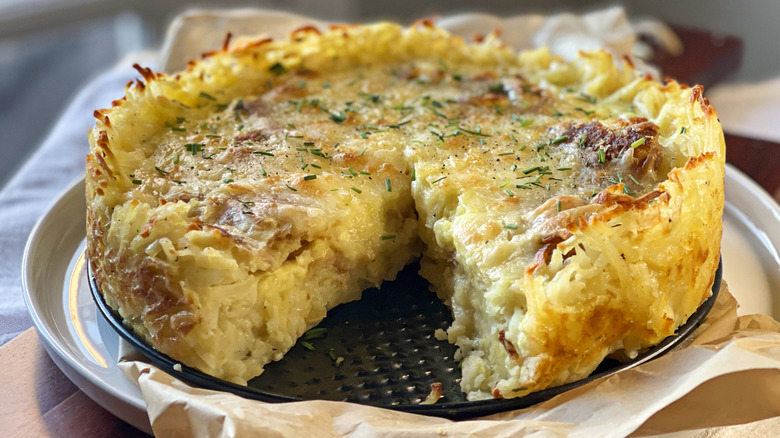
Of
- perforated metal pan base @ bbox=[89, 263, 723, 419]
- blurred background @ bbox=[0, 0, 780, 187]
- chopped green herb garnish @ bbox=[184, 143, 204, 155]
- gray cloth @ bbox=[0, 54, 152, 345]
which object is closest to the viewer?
perforated metal pan base @ bbox=[89, 263, 723, 419]

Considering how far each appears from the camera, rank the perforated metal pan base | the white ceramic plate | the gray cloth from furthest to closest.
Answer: the gray cloth
the white ceramic plate
the perforated metal pan base

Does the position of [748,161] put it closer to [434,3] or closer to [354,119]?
[354,119]

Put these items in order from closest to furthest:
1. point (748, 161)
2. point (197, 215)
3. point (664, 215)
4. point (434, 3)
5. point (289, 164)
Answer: point (664, 215), point (197, 215), point (289, 164), point (748, 161), point (434, 3)

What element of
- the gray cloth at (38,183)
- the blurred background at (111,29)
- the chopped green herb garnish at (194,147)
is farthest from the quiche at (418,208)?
the blurred background at (111,29)

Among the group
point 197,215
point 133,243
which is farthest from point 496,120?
point 133,243

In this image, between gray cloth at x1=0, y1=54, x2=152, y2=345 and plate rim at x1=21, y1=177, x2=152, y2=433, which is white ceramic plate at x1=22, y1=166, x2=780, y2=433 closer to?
plate rim at x1=21, y1=177, x2=152, y2=433

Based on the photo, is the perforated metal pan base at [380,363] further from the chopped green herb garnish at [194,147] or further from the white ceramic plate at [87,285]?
the chopped green herb garnish at [194,147]

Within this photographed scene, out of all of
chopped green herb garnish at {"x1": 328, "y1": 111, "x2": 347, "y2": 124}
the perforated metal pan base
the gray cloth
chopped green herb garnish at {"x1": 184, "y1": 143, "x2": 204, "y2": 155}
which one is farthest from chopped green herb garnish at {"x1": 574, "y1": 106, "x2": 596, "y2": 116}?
the gray cloth
